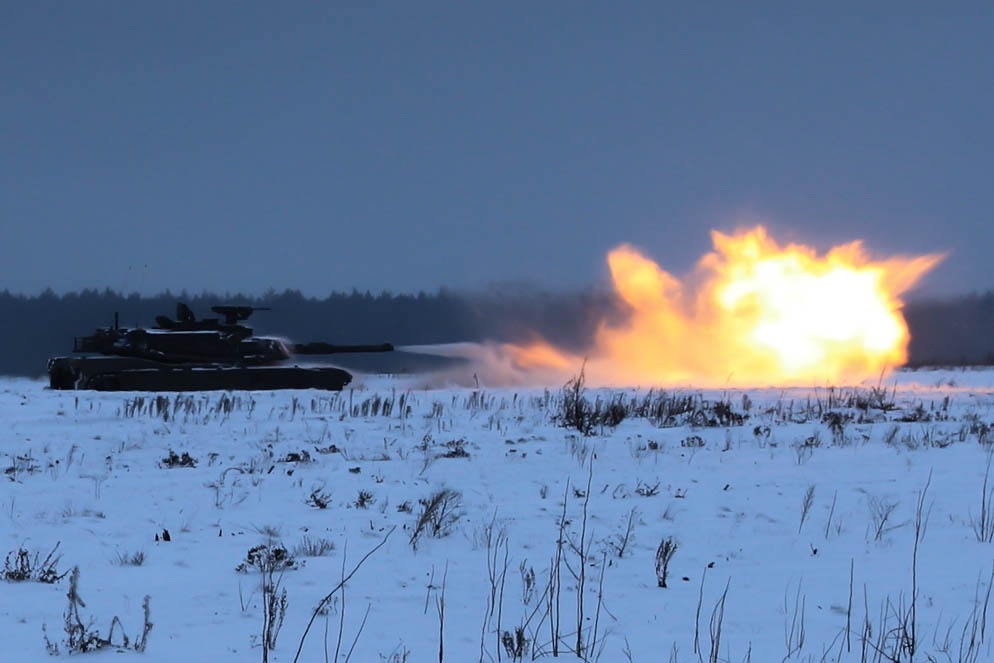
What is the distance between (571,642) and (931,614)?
213 centimetres

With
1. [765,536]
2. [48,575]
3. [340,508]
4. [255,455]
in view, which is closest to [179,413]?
[255,455]

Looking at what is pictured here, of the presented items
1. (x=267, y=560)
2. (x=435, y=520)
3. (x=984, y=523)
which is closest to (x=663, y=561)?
(x=435, y=520)

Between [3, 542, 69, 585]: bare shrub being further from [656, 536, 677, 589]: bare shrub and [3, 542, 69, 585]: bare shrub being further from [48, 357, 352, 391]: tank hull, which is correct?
[48, 357, 352, 391]: tank hull

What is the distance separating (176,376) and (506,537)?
19219mm

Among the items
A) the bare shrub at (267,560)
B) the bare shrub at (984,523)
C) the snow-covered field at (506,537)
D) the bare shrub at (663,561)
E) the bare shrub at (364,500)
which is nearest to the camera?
the snow-covered field at (506,537)

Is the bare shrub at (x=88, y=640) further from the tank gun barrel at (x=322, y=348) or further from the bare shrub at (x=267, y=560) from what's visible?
the tank gun barrel at (x=322, y=348)

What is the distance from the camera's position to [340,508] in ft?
28.0

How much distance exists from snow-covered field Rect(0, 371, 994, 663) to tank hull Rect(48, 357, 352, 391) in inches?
357

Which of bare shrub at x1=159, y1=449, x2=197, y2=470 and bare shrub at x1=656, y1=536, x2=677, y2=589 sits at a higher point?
bare shrub at x1=656, y1=536, x2=677, y2=589

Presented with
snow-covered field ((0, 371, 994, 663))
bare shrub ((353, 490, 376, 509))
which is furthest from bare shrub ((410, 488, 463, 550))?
bare shrub ((353, 490, 376, 509))

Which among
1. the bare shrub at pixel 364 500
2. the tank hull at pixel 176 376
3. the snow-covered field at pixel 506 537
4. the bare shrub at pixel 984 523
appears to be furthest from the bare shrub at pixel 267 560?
the tank hull at pixel 176 376

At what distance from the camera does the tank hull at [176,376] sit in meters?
23.9

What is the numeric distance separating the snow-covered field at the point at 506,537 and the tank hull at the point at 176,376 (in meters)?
9.06

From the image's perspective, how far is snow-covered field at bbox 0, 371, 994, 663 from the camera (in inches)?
197
